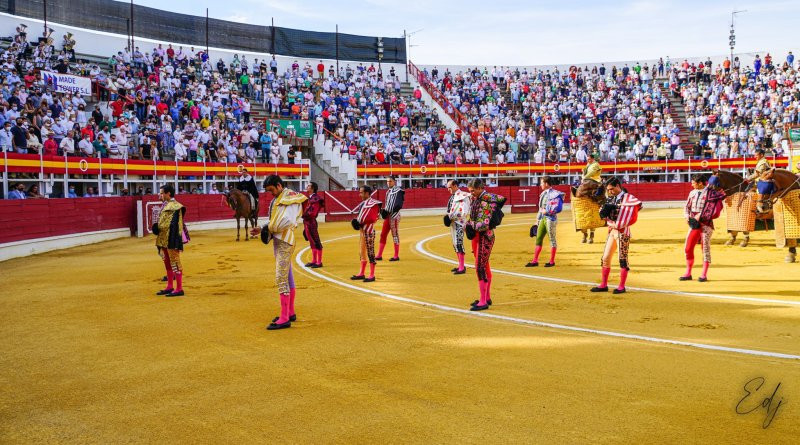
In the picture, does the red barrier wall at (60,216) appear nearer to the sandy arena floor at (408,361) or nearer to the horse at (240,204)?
the horse at (240,204)

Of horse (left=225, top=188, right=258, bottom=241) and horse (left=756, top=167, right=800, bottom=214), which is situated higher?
horse (left=756, top=167, right=800, bottom=214)

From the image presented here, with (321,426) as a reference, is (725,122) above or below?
above

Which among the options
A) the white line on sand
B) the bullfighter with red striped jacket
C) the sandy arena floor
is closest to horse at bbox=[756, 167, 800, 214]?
the sandy arena floor

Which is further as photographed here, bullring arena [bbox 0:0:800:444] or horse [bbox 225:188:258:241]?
horse [bbox 225:188:258:241]

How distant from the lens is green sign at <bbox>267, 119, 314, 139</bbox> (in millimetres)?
32469

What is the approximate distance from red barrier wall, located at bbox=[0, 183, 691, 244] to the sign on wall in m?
5.26

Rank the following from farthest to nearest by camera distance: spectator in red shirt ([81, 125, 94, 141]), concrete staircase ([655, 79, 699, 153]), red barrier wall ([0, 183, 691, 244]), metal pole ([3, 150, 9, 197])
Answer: concrete staircase ([655, 79, 699, 153]) < spectator in red shirt ([81, 125, 94, 141]) < metal pole ([3, 150, 9, 197]) < red barrier wall ([0, 183, 691, 244])

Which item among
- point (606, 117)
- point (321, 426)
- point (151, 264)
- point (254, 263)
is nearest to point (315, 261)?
point (254, 263)

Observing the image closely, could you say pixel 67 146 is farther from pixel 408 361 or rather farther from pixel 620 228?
pixel 408 361

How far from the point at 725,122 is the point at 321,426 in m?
37.7

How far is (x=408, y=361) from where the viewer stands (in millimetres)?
6254

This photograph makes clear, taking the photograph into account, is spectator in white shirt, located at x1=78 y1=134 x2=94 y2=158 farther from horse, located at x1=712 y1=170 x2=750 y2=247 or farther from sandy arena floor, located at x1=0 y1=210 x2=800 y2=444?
horse, located at x1=712 y1=170 x2=750 y2=247

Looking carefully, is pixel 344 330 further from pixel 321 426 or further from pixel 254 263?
pixel 254 263

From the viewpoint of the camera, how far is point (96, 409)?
507cm
